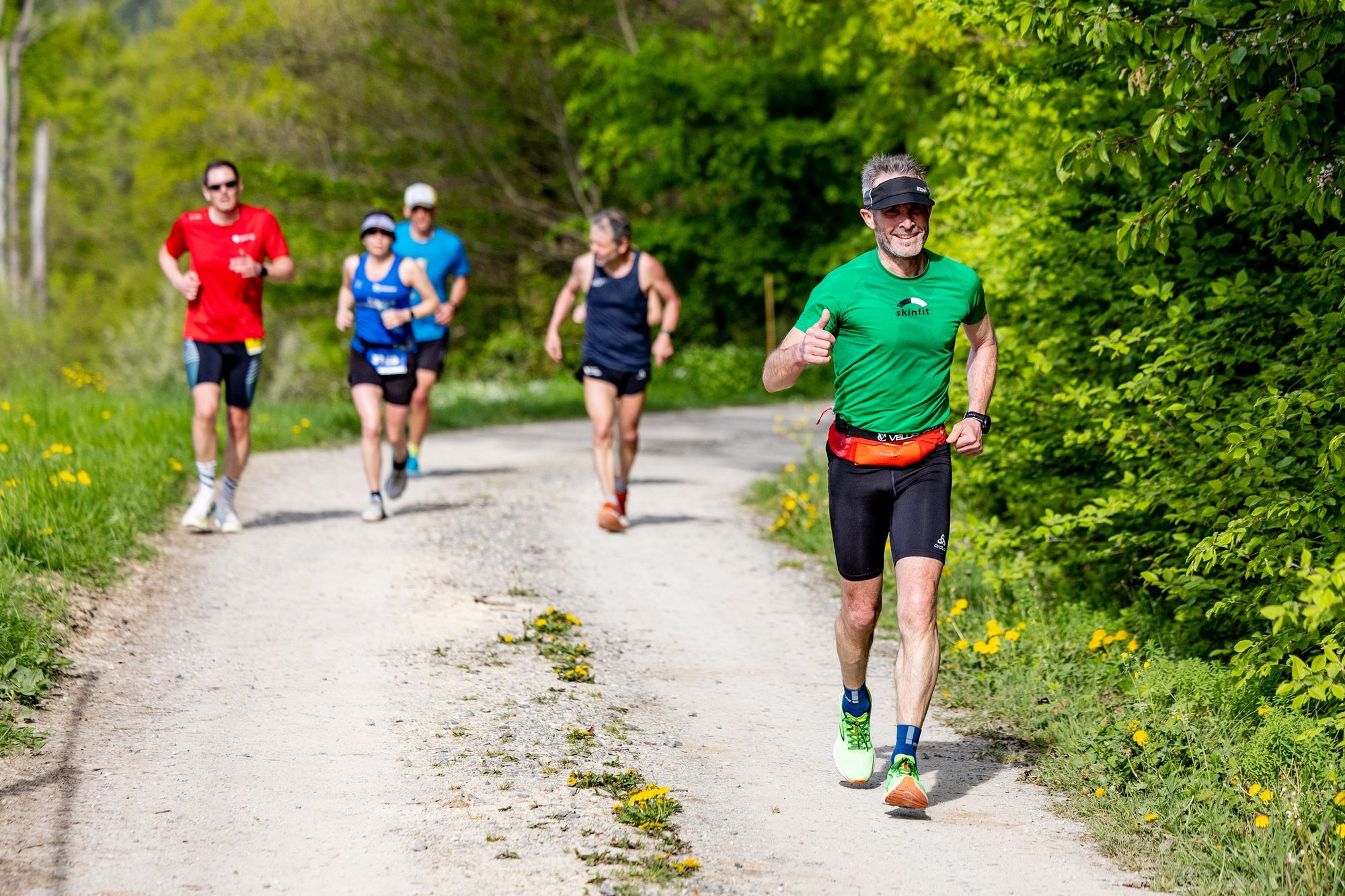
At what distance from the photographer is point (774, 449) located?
15766 millimetres

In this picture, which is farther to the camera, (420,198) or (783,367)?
(420,198)

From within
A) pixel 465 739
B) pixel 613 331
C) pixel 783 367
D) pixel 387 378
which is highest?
pixel 783 367

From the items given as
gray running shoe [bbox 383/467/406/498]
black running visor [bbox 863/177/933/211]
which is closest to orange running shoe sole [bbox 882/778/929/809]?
black running visor [bbox 863/177/933/211]

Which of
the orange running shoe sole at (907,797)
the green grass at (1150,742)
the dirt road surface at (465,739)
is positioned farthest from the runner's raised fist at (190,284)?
the orange running shoe sole at (907,797)

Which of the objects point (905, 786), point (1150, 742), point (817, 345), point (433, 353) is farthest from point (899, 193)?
point (433, 353)

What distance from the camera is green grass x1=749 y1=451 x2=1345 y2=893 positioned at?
4383 mm

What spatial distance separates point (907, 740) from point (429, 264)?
7641 mm

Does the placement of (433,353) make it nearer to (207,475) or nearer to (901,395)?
(207,475)

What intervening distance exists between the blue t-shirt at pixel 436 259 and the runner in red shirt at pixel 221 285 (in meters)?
2.51

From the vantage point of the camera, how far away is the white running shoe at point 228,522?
938 cm

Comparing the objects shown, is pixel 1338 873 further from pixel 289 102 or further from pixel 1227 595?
pixel 289 102

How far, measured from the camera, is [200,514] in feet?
30.2

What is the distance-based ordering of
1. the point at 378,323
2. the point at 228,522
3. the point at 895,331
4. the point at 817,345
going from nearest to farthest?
the point at 817,345 → the point at 895,331 → the point at 228,522 → the point at 378,323

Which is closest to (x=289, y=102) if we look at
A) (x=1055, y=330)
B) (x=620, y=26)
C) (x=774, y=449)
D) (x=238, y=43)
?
(x=238, y=43)
